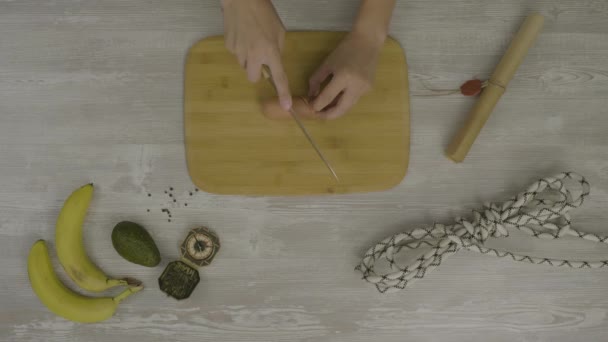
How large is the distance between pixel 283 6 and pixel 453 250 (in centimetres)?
53

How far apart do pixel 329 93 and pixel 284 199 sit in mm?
212

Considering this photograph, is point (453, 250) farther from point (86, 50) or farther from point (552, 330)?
point (86, 50)

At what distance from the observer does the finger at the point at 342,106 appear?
77 cm

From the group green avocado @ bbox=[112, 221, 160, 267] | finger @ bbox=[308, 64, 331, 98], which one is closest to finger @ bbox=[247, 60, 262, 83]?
finger @ bbox=[308, 64, 331, 98]

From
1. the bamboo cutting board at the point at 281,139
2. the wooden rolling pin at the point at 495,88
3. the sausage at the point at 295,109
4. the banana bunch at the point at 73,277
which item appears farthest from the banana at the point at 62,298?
the wooden rolling pin at the point at 495,88

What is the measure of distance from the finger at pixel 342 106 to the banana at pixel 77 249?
443 millimetres

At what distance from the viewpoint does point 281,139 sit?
827mm

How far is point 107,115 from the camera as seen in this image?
2.83ft

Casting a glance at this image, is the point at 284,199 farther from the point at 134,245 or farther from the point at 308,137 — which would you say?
the point at 134,245

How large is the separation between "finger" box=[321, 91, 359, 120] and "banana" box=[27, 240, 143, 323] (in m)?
0.44

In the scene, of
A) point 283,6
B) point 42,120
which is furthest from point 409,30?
point 42,120

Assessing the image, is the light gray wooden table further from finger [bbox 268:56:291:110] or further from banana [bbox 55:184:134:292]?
finger [bbox 268:56:291:110]

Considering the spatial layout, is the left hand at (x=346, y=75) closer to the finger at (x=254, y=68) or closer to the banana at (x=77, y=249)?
the finger at (x=254, y=68)

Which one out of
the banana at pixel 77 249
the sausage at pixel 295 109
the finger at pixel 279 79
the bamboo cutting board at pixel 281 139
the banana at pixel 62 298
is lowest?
the banana at pixel 62 298
